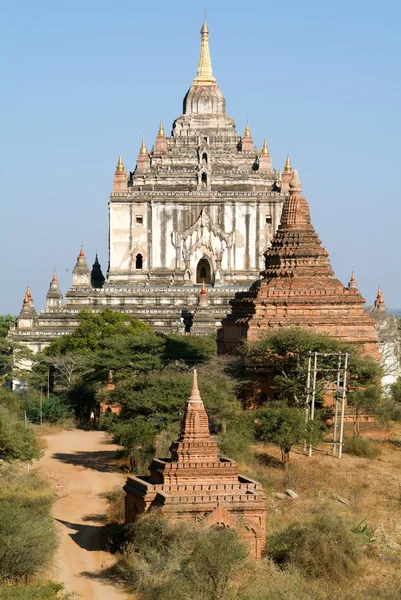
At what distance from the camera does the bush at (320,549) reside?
26734 mm

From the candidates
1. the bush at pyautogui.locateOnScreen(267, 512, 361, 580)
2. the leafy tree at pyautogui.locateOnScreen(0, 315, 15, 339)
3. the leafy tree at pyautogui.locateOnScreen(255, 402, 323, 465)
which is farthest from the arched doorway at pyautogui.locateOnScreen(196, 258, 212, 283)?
the bush at pyautogui.locateOnScreen(267, 512, 361, 580)

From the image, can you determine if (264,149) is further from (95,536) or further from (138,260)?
(95,536)

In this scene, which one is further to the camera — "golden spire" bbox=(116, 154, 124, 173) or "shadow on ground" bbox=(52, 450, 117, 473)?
"golden spire" bbox=(116, 154, 124, 173)

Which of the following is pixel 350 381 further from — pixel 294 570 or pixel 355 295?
pixel 294 570

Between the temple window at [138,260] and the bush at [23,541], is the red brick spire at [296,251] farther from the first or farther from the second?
the bush at [23,541]

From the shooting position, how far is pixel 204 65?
68.5 metres

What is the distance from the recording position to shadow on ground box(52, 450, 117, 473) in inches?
1458

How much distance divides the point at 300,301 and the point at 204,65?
27.3m

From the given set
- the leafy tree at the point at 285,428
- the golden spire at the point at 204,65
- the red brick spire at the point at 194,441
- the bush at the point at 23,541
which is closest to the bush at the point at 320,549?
the red brick spire at the point at 194,441

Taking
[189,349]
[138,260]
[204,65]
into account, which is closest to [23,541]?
[189,349]

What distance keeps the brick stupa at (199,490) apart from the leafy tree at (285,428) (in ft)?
24.5

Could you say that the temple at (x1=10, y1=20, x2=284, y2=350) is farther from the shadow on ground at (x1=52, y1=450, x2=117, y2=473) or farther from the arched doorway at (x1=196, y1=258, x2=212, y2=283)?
the shadow on ground at (x1=52, y1=450, x2=117, y2=473)

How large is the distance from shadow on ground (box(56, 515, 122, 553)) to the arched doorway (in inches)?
1345

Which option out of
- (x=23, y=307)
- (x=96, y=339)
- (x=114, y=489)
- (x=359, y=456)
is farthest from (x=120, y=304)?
(x=114, y=489)
